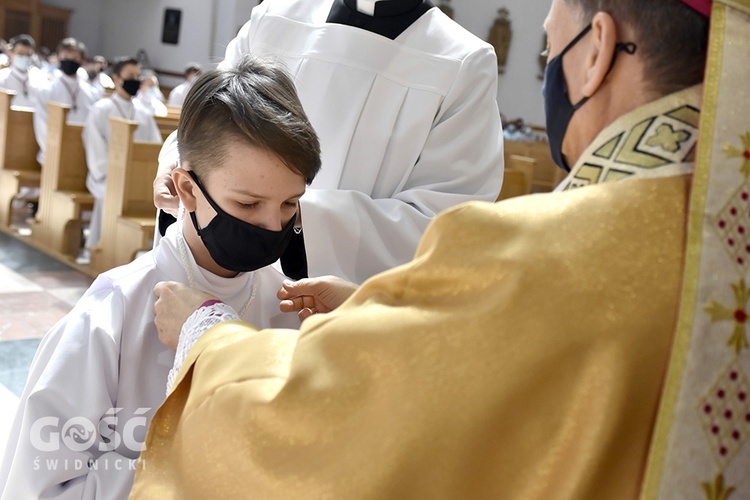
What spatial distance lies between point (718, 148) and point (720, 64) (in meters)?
0.11

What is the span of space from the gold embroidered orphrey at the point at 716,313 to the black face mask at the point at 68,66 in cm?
1074

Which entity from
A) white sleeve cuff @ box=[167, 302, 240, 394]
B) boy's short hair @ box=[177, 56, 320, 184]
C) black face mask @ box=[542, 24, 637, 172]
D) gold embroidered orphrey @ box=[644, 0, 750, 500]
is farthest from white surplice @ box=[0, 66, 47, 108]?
gold embroidered orphrey @ box=[644, 0, 750, 500]

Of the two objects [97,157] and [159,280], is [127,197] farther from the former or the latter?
[159,280]

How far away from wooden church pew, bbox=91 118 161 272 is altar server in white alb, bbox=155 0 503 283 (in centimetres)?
434

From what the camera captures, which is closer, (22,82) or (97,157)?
(97,157)

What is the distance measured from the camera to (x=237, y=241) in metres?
1.93

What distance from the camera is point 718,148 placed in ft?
3.61

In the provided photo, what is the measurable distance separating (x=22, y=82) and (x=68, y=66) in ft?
4.15

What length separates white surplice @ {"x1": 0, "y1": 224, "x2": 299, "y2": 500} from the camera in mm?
1722

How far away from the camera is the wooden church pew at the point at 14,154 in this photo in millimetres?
8461

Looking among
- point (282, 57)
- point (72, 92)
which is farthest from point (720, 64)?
point (72, 92)

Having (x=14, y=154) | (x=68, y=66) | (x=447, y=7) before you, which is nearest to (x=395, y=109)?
(x=14, y=154)

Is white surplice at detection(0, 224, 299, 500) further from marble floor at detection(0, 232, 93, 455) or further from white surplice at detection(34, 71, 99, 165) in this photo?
white surplice at detection(34, 71, 99, 165)

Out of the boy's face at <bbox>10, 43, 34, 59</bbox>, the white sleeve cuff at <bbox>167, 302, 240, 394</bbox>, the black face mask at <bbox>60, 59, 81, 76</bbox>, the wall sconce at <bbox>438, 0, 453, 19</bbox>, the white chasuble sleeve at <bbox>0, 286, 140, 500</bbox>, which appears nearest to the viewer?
the white sleeve cuff at <bbox>167, 302, 240, 394</bbox>
